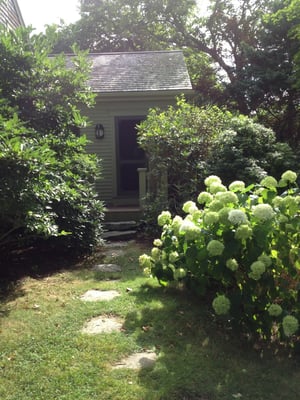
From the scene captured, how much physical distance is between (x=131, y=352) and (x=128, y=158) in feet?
26.1

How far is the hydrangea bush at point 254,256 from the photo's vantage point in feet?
10.4

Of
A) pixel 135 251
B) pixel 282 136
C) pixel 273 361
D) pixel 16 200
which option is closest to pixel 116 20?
pixel 282 136

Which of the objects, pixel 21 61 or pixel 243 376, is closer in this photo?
pixel 243 376

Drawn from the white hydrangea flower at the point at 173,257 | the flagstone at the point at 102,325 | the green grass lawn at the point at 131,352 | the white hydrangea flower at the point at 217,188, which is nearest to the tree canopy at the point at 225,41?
the white hydrangea flower at the point at 217,188

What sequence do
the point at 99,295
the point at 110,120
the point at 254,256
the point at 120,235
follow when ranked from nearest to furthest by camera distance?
1. the point at 254,256
2. the point at 99,295
3. the point at 120,235
4. the point at 110,120

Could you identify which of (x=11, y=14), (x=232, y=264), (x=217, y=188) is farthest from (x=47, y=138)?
(x=11, y=14)

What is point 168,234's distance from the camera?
13.7 ft

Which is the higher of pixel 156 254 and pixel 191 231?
pixel 191 231

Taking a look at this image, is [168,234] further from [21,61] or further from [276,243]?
[21,61]

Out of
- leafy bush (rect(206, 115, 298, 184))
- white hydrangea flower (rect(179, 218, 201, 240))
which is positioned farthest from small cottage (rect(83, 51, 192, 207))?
white hydrangea flower (rect(179, 218, 201, 240))

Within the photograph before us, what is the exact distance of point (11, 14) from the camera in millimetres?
13562

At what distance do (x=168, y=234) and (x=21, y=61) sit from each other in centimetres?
351

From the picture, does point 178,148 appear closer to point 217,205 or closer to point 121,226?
point 121,226

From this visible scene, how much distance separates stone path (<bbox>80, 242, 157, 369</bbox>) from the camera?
313 centimetres
